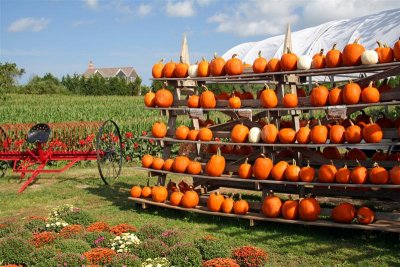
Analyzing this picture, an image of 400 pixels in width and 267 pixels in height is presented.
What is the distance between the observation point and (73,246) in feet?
18.2

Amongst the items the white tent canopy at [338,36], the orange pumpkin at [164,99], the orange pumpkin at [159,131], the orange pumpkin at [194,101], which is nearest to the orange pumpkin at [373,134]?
the orange pumpkin at [194,101]

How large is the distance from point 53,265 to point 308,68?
14.7 ft

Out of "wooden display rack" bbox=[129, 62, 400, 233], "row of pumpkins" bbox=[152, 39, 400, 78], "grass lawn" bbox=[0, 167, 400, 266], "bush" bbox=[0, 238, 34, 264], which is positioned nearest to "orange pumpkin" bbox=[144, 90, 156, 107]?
"wooden display rack" bbox=[129, 62, 400, 233]

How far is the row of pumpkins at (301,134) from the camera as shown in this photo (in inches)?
269

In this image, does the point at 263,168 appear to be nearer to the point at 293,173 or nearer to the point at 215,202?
the point at 293,173

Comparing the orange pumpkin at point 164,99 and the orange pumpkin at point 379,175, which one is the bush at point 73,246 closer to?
the orange pumpkin at point 164,99

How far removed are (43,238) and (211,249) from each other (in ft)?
6.98

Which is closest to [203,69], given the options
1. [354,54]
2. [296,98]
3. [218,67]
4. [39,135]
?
[218,67]

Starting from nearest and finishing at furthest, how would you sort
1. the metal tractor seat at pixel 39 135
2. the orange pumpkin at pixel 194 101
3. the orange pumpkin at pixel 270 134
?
the orange pumpkin at pixel 270 134 < the orange pumpkin at pixel 194 101 < the metal tractor seat at pixel 39 135

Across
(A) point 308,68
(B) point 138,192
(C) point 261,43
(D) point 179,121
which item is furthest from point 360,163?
(C) point 261,43

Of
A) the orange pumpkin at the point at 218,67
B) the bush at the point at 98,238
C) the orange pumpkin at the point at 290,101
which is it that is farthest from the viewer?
the orange pumpkin at the point at 218,67

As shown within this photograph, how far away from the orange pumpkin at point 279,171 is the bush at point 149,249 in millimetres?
2400

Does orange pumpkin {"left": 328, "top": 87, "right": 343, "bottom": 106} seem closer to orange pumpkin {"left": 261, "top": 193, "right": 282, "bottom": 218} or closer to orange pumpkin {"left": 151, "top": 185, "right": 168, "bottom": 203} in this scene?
orange pumpkin {"left": 261, "top": 193, "right": 282, "bottom": 218}

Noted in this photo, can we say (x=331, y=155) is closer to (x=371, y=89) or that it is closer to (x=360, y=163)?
(x=360, y=163)
